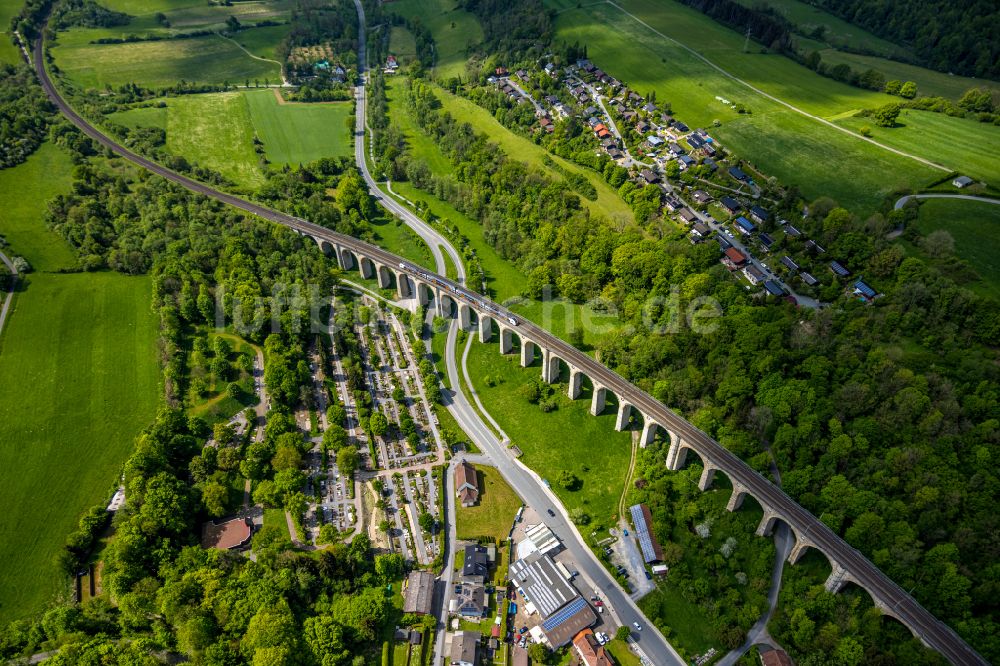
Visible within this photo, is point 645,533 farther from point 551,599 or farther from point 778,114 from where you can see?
point 778,114

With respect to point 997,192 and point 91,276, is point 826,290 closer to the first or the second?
point 997,192

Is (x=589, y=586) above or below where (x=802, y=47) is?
below

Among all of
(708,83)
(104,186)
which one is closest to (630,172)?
(708,83)

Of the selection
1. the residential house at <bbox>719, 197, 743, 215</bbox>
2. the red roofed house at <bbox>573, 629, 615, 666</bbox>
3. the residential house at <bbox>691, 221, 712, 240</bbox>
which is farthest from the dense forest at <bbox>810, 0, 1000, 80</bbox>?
the red roofed house at <bbox>573, 629, 615, 666</bbox>

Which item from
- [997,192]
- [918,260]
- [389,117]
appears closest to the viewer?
[918,260]

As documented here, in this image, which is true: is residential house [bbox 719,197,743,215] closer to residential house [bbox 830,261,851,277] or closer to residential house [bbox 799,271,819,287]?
residential house [bbox 799,271,819,287]
